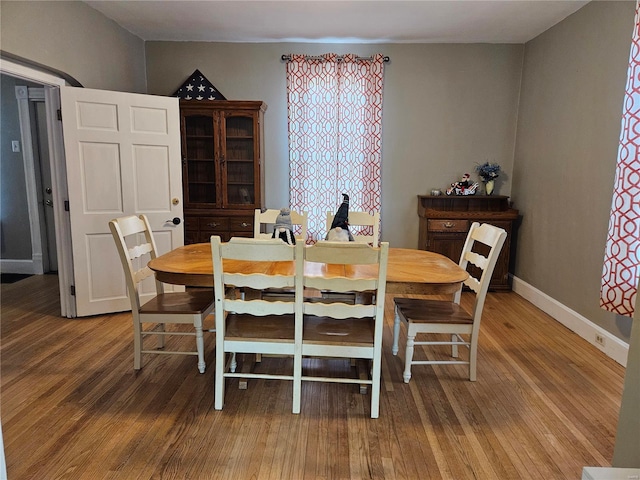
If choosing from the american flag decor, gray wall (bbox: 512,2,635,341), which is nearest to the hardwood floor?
gray wall (bbox: 512,2,635,341)

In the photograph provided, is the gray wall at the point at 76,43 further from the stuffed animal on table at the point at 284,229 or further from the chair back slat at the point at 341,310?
the chair back slat at the point at 341,310

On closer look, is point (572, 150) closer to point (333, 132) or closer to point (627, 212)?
point (627, 212)

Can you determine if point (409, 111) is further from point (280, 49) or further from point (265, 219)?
point (265, 219)

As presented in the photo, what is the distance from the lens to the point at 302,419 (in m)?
2.21

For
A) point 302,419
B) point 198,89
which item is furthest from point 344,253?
point 198,89

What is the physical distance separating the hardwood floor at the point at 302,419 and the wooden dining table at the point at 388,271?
696mm

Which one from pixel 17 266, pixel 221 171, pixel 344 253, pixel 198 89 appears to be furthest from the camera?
pixel 17 266

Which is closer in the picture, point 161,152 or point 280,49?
point 161,152

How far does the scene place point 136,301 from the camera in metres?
2.57

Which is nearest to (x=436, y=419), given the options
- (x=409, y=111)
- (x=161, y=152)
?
(x=161, y=152)

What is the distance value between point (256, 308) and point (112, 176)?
7.30ft

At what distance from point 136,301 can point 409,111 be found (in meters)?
3.55

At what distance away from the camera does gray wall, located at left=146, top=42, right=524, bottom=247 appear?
15.2 ft

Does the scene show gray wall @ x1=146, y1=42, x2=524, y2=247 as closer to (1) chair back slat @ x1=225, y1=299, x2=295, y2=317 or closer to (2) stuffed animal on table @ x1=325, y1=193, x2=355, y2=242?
(2) stuffed animal on table @ x1=325, y1=193, x2=355, y2=242
